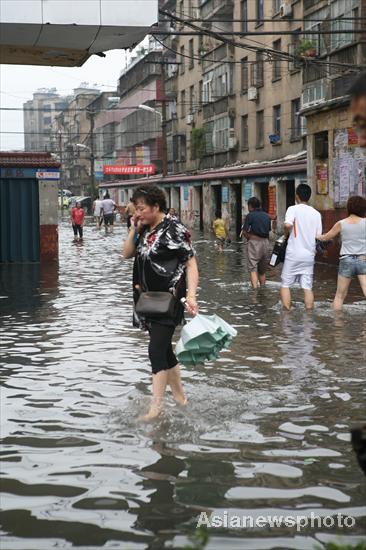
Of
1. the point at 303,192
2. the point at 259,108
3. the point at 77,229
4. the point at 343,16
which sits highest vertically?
the point at 343,16

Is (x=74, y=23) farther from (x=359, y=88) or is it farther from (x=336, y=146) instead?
(x=359, y=88)

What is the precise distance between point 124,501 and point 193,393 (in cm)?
267

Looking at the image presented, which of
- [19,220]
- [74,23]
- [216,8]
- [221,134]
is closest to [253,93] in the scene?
[221,134]

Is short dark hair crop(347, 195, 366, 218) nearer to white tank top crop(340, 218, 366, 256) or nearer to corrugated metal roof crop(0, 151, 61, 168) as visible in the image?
white tank top crop(340, 218, 366, 256)

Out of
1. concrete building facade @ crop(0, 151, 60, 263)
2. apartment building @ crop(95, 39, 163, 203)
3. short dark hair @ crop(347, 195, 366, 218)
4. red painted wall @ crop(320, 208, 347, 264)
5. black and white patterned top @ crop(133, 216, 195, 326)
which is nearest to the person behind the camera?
black and white patterned top @ crop(133, 216, 195, 326)

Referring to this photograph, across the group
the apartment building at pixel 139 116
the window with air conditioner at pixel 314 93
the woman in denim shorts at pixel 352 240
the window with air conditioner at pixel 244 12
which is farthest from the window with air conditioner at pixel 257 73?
the woman in denim shorts at pixel 352 240

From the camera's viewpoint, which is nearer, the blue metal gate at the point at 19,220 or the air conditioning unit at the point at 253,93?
the blue metal gate at the point at 19,220

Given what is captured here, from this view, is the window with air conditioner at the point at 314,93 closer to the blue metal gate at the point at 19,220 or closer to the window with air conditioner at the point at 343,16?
the window with air conditioner at the point at 343,16

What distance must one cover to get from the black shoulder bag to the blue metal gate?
640 inches

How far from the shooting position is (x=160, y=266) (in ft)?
21.1

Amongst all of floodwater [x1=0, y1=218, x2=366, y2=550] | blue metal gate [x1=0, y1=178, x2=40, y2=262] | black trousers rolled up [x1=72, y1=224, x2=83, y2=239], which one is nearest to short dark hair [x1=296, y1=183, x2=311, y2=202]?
floodwater [x1=0, y1=218, x2=366, y2=550]

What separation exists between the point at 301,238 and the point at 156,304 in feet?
20.7

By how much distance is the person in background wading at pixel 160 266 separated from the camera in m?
6.39

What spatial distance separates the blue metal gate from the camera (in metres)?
22.2
